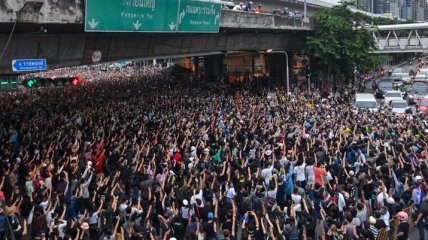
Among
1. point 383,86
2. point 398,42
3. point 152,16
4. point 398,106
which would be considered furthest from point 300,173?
point 398,42

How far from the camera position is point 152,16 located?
18.9m

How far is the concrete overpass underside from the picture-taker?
55.2ft

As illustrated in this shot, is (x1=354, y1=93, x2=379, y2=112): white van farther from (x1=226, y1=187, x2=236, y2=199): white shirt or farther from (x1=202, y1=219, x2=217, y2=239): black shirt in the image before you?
(x1=202, y1=219, x2=217, y2=239): black shirt

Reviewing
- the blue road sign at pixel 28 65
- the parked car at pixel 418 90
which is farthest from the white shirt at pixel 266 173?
the parked car at pixel 418 90

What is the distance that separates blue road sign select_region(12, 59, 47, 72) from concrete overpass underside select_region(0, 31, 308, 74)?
20 cm

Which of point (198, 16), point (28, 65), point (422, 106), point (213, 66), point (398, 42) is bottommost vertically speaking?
point (422, 106)

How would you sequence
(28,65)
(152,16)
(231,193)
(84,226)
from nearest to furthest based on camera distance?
(84,226) → (231,193) → (28,65) → (152,16)

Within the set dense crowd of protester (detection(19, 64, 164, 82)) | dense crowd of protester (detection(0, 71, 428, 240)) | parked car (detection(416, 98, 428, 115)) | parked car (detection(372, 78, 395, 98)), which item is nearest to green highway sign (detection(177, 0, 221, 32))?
dense crowd of protester (detection(0, 71, 428, 240))

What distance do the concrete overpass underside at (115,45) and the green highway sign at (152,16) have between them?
6.96ft

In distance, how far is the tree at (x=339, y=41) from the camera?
35.4 metres

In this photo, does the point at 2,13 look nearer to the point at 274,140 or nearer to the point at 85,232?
the point at 85,232

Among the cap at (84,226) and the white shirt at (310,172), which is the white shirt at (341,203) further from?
the cap at (84,226)

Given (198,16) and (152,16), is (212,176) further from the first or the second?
(198,16)

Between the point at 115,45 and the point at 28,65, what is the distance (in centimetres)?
497
